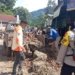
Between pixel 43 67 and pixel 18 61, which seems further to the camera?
pixel 43 67

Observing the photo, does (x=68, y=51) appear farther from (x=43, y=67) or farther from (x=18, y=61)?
(x=43, y=67)

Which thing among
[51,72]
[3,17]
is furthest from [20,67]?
[3,17]

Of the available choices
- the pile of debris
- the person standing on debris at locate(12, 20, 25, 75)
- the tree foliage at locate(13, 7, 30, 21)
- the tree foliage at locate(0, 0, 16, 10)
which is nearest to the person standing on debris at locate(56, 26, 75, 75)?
the person standing on debris at locate(12, 20, 25, 75)

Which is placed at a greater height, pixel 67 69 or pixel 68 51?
pixel 68 51

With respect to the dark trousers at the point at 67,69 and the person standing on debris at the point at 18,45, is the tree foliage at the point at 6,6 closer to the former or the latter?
the person standing on debris at the point at 18,45

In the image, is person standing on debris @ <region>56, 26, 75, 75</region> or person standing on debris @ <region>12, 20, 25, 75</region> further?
person standing on debris @ <region>12, 20, 25, 75</region>

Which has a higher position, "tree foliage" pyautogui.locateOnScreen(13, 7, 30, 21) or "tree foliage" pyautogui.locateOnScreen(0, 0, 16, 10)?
"tree foliage" pyautogui.locateOnScreen(0, 0, 16, 10)

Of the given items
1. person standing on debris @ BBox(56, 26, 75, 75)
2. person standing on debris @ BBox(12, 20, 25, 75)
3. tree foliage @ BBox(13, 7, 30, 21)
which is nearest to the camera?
person standing on debris @ BBox(56, 26, 75, 75)

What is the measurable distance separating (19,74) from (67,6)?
374cm

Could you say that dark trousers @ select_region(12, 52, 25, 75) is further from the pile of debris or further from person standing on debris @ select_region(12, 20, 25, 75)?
the pile of debris

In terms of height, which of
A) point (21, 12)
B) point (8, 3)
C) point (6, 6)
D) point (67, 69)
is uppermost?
point (8, 3)

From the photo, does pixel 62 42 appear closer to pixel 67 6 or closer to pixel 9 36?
pixel 67 6

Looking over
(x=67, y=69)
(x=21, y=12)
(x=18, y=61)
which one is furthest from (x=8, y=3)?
(x=67, y=69)

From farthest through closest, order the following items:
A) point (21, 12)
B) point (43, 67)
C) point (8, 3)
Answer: point (21, 12) < point (8, 3) < point (43, 67)
